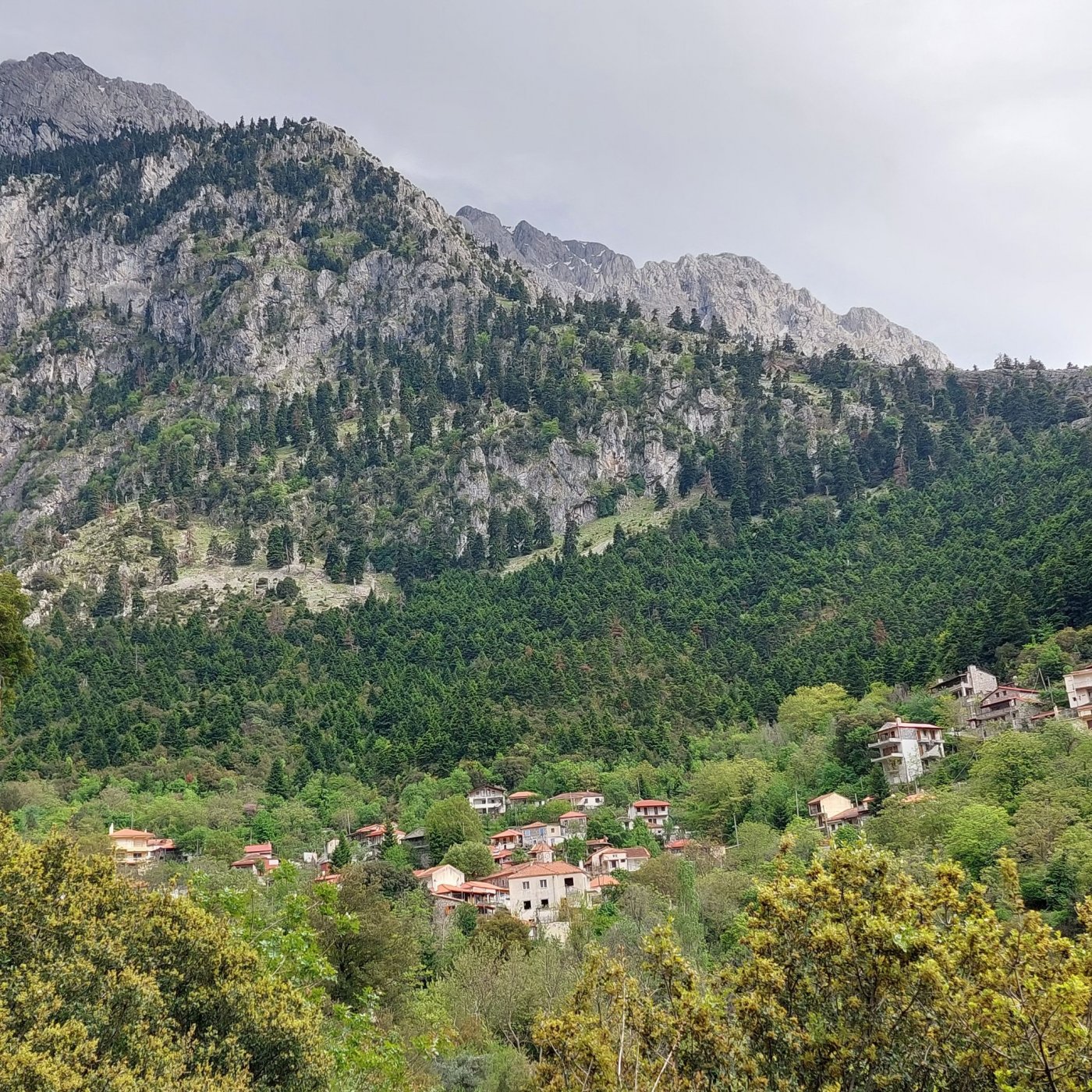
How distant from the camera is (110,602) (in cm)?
13450

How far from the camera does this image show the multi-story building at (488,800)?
85062 mm

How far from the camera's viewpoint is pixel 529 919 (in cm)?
6006

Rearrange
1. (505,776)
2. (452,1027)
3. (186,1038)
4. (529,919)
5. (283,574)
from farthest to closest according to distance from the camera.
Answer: (283,574) < (505,776) < (529,919) < (452,1027) < (186,1038)

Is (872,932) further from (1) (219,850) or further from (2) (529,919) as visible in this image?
(1) (219,850)

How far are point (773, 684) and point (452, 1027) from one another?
6378 cm

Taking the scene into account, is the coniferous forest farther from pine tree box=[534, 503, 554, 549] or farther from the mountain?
pine tree box=[534, 503, 554, 549]

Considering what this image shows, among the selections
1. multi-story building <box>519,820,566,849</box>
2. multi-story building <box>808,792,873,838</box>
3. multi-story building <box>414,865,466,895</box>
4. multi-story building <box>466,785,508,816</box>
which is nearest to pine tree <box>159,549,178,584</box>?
multi-story building <box>466,785,508,816</box>

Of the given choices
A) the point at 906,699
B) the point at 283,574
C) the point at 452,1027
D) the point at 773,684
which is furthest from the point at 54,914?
the point at 283,574

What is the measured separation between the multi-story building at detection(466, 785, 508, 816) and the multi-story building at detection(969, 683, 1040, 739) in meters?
37.7

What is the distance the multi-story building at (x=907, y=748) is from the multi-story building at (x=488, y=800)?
31954 millimetres

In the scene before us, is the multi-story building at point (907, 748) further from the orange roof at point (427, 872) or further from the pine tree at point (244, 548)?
the pine tree at point (244, 548)

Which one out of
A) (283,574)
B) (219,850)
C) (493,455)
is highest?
(493,455)

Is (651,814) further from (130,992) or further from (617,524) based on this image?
(617,524)

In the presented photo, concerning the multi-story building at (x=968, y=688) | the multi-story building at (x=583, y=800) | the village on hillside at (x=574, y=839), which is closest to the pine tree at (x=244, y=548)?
the village on hillside at (x=574, y=839)
